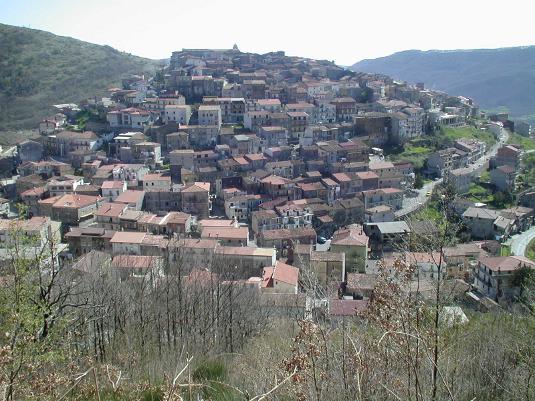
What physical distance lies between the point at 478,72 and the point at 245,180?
7533 cm

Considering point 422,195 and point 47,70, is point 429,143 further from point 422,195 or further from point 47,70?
point 47,70

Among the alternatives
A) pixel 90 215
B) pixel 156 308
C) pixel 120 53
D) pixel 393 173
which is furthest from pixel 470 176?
pixel 120 53

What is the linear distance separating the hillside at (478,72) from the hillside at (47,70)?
46192 mm

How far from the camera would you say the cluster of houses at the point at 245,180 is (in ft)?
50.8

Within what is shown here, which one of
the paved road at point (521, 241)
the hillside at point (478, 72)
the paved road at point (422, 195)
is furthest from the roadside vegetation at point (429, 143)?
the hillside at point (478, 72)

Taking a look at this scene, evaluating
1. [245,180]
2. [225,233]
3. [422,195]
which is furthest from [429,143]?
[225,233]

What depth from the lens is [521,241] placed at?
19.4 m

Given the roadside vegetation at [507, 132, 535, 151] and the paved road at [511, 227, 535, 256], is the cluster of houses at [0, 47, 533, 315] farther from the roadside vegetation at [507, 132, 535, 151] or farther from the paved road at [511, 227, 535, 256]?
the roadside vegetation at [507, 132, 535, 151]

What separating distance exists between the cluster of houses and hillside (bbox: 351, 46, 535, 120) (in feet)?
129

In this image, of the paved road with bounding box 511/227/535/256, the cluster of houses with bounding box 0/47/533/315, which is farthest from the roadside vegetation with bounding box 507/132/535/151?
the paved road with bounding box 511/227/535/256

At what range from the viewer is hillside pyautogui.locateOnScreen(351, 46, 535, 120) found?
71.6m

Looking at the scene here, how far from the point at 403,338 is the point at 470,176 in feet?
74.7

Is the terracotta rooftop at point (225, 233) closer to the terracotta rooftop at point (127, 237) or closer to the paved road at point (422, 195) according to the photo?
the terracotta rooftop at point (127, 237)

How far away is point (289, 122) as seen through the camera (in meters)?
27.8
